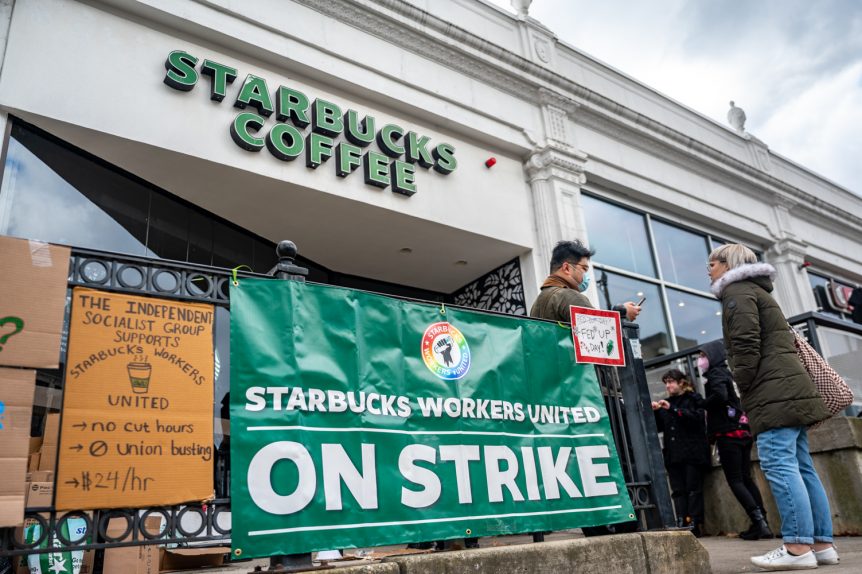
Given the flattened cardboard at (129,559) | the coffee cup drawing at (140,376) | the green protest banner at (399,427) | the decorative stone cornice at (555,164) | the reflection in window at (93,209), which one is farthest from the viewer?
the decorative stone cornice at (555,164)

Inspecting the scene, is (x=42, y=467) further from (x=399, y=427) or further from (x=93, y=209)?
(x=93, y=209)

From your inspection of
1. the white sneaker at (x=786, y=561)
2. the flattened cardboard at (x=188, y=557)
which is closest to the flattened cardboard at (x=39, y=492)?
the flattened cardboard at (x=188, y=557)

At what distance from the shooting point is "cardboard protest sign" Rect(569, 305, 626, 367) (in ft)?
14.7

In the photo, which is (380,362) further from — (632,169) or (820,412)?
(632,169)

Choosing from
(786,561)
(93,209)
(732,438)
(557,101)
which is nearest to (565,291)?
(786,561)

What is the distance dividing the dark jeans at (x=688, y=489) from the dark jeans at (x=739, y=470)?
53 cm

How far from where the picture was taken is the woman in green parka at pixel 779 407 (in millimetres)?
3977

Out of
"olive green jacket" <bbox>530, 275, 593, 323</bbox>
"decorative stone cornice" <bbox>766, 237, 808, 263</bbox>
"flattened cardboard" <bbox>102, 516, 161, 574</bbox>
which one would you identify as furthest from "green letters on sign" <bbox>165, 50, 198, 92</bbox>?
"decorative stone cornice" <bbox>766, 237, 808, 263</bbox>

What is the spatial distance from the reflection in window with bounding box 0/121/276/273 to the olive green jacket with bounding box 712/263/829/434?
5.37m

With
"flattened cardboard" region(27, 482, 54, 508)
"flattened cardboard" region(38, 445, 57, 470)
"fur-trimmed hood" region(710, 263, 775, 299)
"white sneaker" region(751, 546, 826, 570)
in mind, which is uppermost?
"fur-trimmed hood" region(710, 263, 775, 299)

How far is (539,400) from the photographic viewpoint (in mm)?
4094

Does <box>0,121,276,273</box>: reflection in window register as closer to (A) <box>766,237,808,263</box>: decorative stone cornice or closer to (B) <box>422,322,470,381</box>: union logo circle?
(B) <box>422,322,470,381</box>: union logo circle

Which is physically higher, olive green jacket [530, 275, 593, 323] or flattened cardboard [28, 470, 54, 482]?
olive green jacket [530, 275, 593, 323]

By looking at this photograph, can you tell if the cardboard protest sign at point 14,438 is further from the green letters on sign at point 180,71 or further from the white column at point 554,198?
the white column at point 554,198
